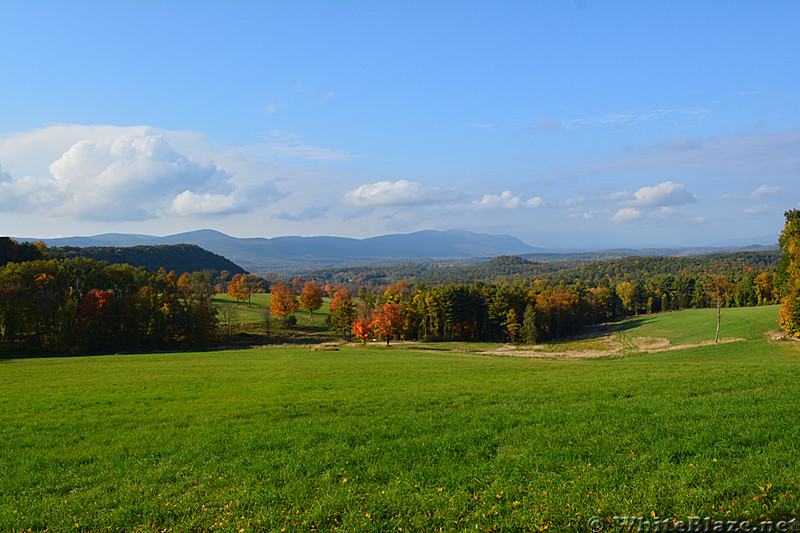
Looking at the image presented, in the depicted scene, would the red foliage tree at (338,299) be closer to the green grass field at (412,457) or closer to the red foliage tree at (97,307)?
the red foliage tree at (97,307)

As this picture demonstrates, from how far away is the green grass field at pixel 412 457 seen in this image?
697 centimetres

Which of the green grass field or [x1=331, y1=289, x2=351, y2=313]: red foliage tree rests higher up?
the green grass field

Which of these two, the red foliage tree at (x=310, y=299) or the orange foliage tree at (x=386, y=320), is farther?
the red foliage tree at (x=310, y=299)

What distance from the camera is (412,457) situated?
9.43 m

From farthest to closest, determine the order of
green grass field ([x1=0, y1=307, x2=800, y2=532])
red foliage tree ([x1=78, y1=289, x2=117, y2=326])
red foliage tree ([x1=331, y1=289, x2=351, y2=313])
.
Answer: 1. red foliage tree ([x1=331, y1=289, x2=351, y2=313])
2. red foliage tree ([x1=78, y1=289, x2=117, y2=326])
3. green grass field ([x1=0, y1=307, x2=800, y2=532])

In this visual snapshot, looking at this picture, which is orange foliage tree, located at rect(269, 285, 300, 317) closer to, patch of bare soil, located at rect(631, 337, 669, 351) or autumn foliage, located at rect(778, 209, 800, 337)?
patch of bare soil, located at rect(631, 337, 669, 351)

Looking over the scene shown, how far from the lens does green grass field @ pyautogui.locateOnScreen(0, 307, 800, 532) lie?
22.9 feet

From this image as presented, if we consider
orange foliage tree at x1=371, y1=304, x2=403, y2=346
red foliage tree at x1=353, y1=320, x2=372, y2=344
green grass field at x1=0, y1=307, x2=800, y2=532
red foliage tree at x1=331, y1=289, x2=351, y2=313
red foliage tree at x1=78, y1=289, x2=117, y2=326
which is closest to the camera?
green grass field at x1=0, y1=307, x2=800, y2=532

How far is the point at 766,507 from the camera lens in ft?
20.2

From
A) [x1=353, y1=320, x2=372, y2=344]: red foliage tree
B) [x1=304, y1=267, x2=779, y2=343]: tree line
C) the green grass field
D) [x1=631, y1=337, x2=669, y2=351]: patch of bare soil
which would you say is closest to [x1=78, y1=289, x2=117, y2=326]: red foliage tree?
[x1=353, y1=320, x2=372, y2=344]: red foliage tree

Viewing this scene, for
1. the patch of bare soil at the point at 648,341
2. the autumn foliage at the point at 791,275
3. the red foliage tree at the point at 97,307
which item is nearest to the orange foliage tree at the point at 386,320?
the red foliage tree at the point at 97,307

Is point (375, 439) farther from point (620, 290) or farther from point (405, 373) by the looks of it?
point (620, 290)

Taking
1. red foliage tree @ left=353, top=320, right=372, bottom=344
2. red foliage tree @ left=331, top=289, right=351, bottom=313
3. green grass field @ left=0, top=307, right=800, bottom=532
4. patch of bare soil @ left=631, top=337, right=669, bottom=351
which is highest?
green grass field @ left=0, top=307, right=800, bottom=532

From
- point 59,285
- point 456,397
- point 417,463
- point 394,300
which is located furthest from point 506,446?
point 394,300
